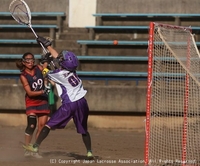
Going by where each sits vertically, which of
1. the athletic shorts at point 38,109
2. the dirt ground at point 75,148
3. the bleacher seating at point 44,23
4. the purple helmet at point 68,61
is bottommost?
the dirt ground at point 75,148

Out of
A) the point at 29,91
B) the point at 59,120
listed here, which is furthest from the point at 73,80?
the point at 29,91

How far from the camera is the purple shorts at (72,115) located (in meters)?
8.73

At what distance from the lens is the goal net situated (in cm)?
850

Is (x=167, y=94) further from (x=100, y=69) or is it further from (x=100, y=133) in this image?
(x=100, y=69)

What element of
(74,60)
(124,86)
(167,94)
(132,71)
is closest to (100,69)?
(132,71)

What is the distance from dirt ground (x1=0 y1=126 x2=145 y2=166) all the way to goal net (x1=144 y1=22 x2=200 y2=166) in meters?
0.52

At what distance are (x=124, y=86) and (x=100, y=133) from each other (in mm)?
1274

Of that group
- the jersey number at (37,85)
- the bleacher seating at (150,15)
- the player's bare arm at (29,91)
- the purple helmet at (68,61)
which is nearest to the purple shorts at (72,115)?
the purple helmet at (68,61)

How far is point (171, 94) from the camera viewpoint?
10117 mm

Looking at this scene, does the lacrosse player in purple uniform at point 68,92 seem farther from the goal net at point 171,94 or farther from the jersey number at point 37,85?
the goal net at point 171,94

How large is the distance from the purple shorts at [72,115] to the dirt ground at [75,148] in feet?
1.76

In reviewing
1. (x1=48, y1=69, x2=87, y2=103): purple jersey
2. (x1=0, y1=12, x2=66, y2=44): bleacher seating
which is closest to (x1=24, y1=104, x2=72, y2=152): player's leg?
(x1=48, y1=69, x2=87, y2=103): purple jersey

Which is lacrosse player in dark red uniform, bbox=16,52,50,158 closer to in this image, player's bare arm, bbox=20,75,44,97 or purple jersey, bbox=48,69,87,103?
player's bare arm, bbox=20,75,44,97

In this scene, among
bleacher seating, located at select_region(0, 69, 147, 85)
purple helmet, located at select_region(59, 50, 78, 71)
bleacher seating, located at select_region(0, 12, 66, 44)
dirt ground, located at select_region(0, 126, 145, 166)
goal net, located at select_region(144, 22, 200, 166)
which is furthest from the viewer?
bleacher seating, located at select_region(0, 12, 66, 44)
